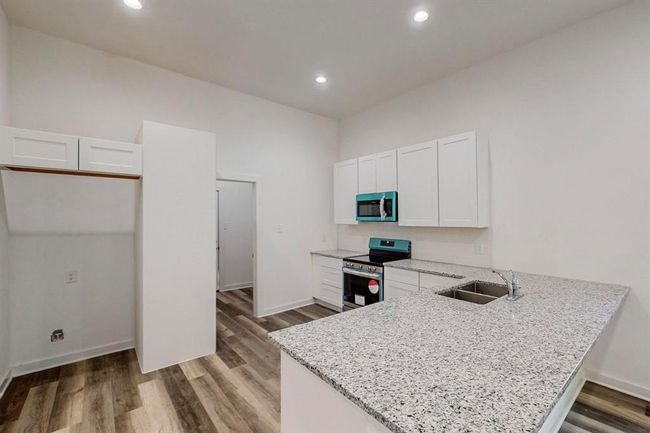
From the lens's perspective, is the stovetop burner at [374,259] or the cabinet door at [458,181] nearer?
the cabinet door at [458,181]

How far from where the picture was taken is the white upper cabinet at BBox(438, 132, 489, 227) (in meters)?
3.06

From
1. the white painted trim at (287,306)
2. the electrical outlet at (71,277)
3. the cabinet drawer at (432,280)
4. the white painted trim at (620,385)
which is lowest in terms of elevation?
the white painted trim at (620,385)

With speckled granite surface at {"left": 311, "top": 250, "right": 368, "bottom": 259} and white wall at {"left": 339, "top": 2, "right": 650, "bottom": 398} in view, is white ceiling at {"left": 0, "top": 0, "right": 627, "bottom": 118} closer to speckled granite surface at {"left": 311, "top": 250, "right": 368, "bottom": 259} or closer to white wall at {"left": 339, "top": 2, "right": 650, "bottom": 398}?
white wall at {"left": 339, "top": 2, "right": 650, "bottom": 398}

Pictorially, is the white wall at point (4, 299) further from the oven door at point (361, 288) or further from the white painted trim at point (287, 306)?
the oven door at point (361, 288)

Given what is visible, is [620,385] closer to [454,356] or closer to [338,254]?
[454,356]

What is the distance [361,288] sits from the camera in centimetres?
385

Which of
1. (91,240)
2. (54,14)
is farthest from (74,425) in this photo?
(54,14)

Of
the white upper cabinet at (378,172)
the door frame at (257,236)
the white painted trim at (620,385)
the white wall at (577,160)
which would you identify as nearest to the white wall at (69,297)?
the door frame at (257,236)

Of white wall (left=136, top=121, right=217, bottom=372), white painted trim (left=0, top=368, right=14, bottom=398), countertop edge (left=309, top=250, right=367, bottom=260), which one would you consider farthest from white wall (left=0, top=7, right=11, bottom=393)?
countertop edge (left=309, top=250, right=367, bottom=260)

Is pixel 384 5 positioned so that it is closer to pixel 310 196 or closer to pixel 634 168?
pixel 634 168

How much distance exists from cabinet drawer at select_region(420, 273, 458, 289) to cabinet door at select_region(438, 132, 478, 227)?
0.64m

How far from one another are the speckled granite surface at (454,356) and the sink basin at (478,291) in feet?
1.14

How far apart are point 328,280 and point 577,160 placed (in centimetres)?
324

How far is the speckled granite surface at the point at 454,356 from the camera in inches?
31.7
